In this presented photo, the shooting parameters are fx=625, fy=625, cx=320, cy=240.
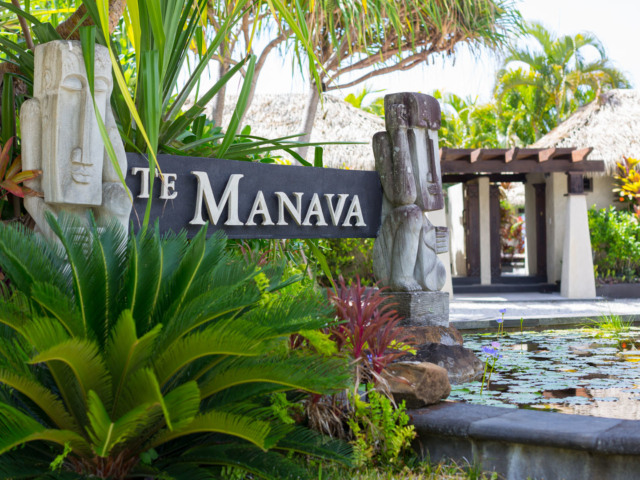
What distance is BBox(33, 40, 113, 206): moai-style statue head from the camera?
2664 mm

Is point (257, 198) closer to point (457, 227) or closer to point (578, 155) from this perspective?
point (578, 155)

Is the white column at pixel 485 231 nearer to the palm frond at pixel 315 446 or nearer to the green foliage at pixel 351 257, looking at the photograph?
the green foliage at pixel 351 257

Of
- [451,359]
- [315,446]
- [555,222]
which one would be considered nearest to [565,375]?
[451,359]

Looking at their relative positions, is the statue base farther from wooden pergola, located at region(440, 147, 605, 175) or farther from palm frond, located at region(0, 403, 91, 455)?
wooden pergola, located at region(440, 147, 605, 175)

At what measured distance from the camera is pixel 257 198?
346 cm

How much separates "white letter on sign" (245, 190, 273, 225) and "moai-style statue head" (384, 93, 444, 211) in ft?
3.78

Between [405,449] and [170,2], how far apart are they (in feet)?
7.30

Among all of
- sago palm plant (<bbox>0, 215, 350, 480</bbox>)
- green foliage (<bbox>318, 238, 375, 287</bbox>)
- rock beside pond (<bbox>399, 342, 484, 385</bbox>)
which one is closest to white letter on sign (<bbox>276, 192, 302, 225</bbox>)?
rock beside pond (<bbox>399, 342, 484, 385</bbox>)

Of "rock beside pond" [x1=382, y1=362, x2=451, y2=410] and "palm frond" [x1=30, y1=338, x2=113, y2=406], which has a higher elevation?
"palm frond" [x1=30, y1=338, x2=113, y2=406]

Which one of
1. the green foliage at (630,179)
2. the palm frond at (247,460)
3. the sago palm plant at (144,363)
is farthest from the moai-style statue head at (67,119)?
the green foliage at (630,179)

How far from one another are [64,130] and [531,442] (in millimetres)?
2268

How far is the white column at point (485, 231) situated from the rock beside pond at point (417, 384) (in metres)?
10.7

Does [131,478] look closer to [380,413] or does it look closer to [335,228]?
[380,413]

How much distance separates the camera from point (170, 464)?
208 centimetres
